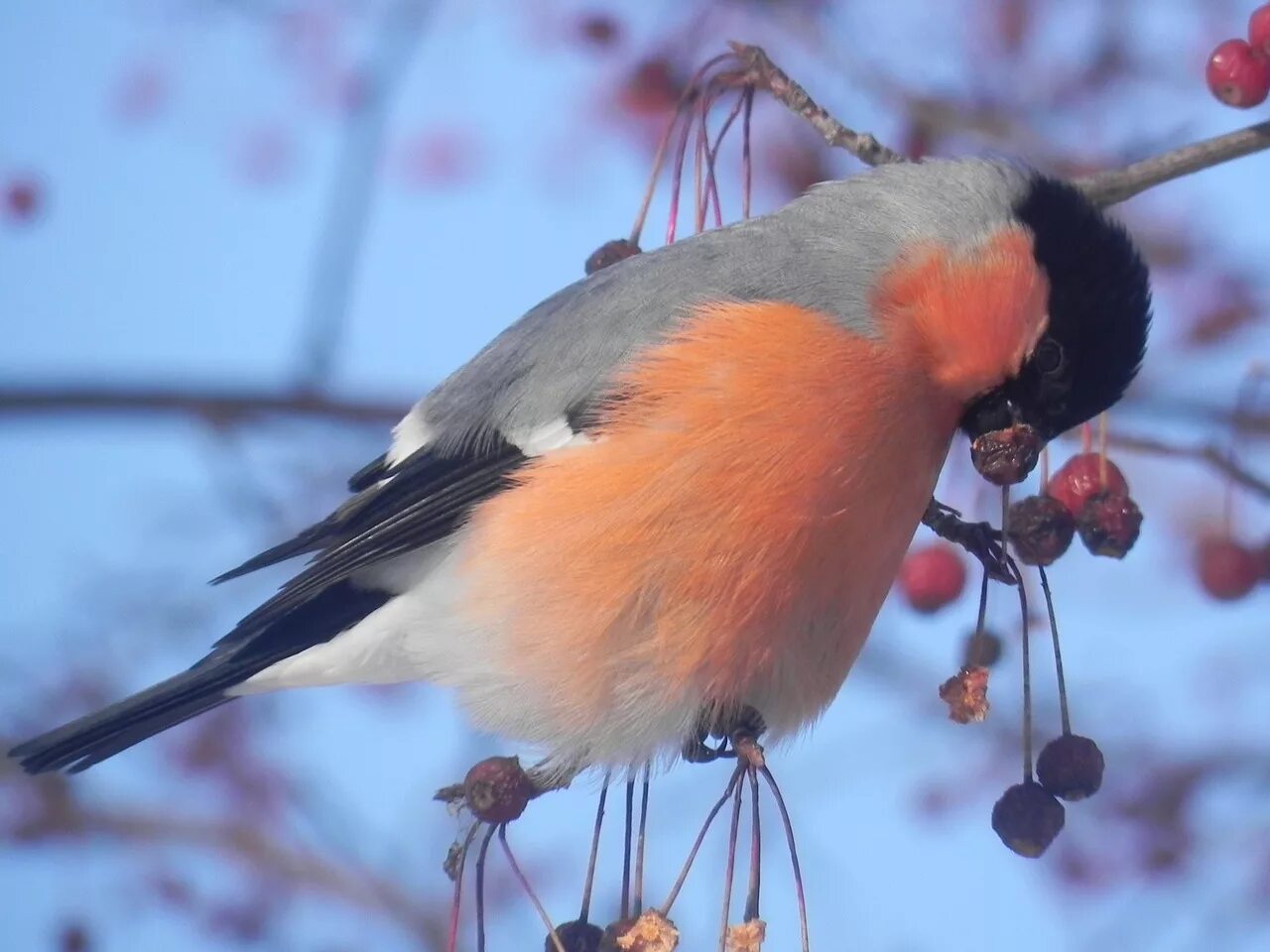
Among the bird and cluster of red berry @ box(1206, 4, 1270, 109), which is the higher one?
cluster of red berry @ box(1206, 4, 1270, 109)

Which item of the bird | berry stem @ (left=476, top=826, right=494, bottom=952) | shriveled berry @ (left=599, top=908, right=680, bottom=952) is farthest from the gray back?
shriveled berry @ (left=599, top=908, right=680, bottom=952)

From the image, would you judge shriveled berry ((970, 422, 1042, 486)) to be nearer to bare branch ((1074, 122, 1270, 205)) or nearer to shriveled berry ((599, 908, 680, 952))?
bare branch ((1074, 122, 1270, 205))

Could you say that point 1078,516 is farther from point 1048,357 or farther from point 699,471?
A: point 699,471

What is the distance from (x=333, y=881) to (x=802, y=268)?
Result: 361cm

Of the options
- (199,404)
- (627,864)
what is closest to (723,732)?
(627,864)

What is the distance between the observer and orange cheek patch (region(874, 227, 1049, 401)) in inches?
96.8

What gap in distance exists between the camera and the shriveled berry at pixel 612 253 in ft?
9.37

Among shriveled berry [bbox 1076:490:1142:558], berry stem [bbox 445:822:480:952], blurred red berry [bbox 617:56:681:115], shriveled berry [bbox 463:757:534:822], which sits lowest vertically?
berry stem [bbox 445:822:480:952]

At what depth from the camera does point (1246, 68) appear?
2584mm

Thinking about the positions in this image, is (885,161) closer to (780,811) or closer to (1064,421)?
(1064,421)

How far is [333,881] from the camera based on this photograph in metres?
5.37

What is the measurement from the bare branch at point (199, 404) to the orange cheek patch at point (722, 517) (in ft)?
2.76

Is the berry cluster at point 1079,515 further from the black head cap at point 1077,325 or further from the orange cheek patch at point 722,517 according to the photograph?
the orange cheek patch at point 722,517

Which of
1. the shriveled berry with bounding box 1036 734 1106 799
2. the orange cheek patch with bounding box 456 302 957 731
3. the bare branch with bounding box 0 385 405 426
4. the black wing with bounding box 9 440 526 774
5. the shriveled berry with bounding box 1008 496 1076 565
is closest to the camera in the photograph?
the shriveled berry with bounding box 1036 734 1106 799
